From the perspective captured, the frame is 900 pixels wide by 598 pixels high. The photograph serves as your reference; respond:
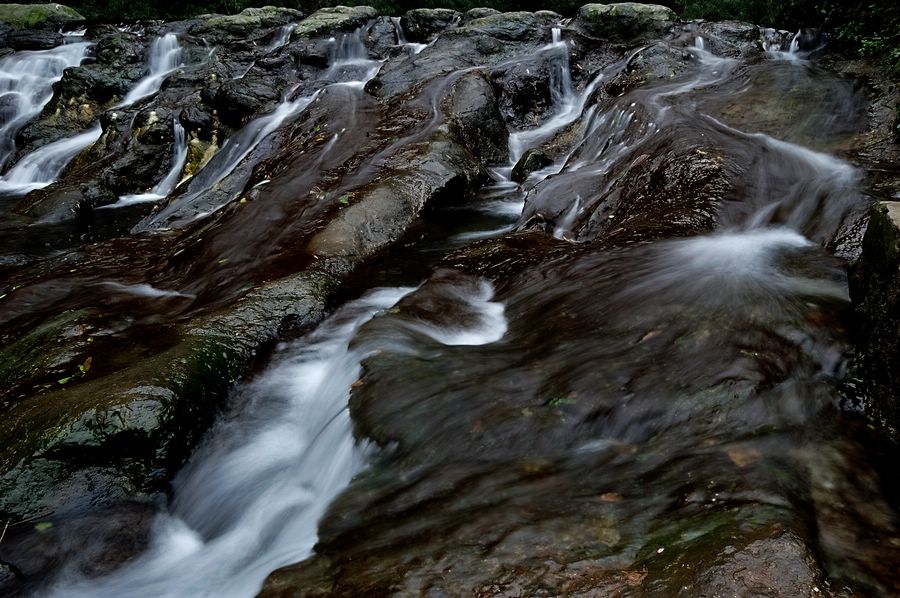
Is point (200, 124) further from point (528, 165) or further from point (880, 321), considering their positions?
point (880, 321)

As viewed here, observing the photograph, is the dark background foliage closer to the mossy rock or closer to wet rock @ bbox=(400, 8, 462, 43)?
the mossy rock

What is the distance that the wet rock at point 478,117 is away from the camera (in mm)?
10414

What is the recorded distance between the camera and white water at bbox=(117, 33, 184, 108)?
16828 mm

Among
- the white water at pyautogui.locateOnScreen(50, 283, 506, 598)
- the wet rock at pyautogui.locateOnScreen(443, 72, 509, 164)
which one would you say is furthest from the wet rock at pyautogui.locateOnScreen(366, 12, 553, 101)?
the white water at pyautogui.locateOnScreen(50, 283, 506, 598)

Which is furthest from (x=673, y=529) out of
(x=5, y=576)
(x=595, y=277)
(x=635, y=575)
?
(x=5, y=576)

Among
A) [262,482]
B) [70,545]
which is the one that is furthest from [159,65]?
[70,545]

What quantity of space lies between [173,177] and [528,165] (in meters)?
7.54

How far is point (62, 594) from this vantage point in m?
3.42

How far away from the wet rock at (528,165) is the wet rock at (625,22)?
22.8 ft

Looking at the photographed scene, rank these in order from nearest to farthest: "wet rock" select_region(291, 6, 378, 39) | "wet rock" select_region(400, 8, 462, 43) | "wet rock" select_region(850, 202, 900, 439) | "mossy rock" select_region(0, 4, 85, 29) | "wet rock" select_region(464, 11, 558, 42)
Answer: "wet rock" select_region(850, 202, 900, 439) → "wet rock" select_region(464, 11, 558, 42) → "wet rock" select_region(291, 6, 378, 39) → "wet rock" select_region(400, 8, 462, 43) → "mossy rock" select_region(0, 4, 85, 29)

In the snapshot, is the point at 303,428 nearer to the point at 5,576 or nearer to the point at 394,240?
the point at 5,576

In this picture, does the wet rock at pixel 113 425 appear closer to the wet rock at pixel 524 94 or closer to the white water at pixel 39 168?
the wet rock at pixel 524 94

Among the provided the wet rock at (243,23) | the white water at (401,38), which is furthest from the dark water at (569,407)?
the wet rock at (243,23)

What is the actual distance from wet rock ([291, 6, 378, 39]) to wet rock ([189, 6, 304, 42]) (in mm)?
2781
